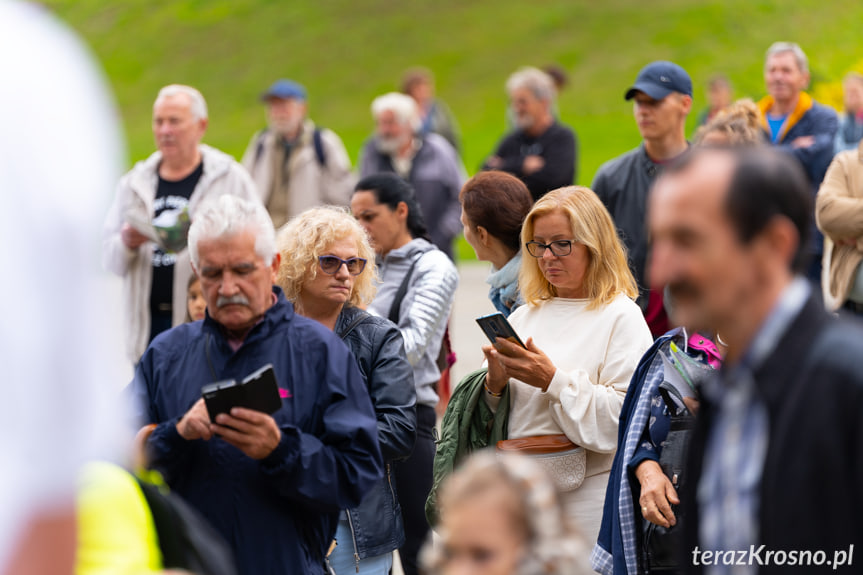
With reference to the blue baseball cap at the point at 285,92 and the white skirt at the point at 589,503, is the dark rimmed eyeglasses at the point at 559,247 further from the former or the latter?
the blue baseball cap at the point at 285,92

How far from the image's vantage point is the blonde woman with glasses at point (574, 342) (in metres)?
3.97

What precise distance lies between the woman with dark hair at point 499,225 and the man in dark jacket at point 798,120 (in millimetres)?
3197

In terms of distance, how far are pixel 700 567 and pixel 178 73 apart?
3239 cm

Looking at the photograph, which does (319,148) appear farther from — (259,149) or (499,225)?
(499,225)

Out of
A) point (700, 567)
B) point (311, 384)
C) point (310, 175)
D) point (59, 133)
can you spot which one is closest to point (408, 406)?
point (311, 384)

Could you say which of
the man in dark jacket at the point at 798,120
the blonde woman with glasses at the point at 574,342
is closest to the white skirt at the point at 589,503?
the blonde woman with glasses at the point at 574,342

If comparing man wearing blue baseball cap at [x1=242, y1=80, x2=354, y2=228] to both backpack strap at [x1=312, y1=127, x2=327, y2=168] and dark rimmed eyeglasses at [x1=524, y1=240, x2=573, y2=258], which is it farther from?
dark rimmed eyeglasses at [x1=524, y1=240, x2=573, y2=258]

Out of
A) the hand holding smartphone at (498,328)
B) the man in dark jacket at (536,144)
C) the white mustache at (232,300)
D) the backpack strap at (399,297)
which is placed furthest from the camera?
the man in dark jacket at (536,144)

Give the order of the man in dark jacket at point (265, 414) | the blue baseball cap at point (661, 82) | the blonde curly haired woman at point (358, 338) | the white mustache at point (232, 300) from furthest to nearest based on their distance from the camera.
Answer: the blue baseball cap at point (661, 82)
the blonde curly haired woman at point (358, 338)
the white mustache at point (232, 300)
the man in dark jacket at point (265, 414)

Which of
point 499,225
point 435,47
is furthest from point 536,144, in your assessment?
point 435,47

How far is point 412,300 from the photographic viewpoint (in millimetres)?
4965

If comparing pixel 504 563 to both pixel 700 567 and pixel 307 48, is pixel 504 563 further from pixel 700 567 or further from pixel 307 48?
pixel 307 48

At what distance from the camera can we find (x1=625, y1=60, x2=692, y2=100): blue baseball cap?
20.1 feet

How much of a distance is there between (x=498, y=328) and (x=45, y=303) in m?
2.74
